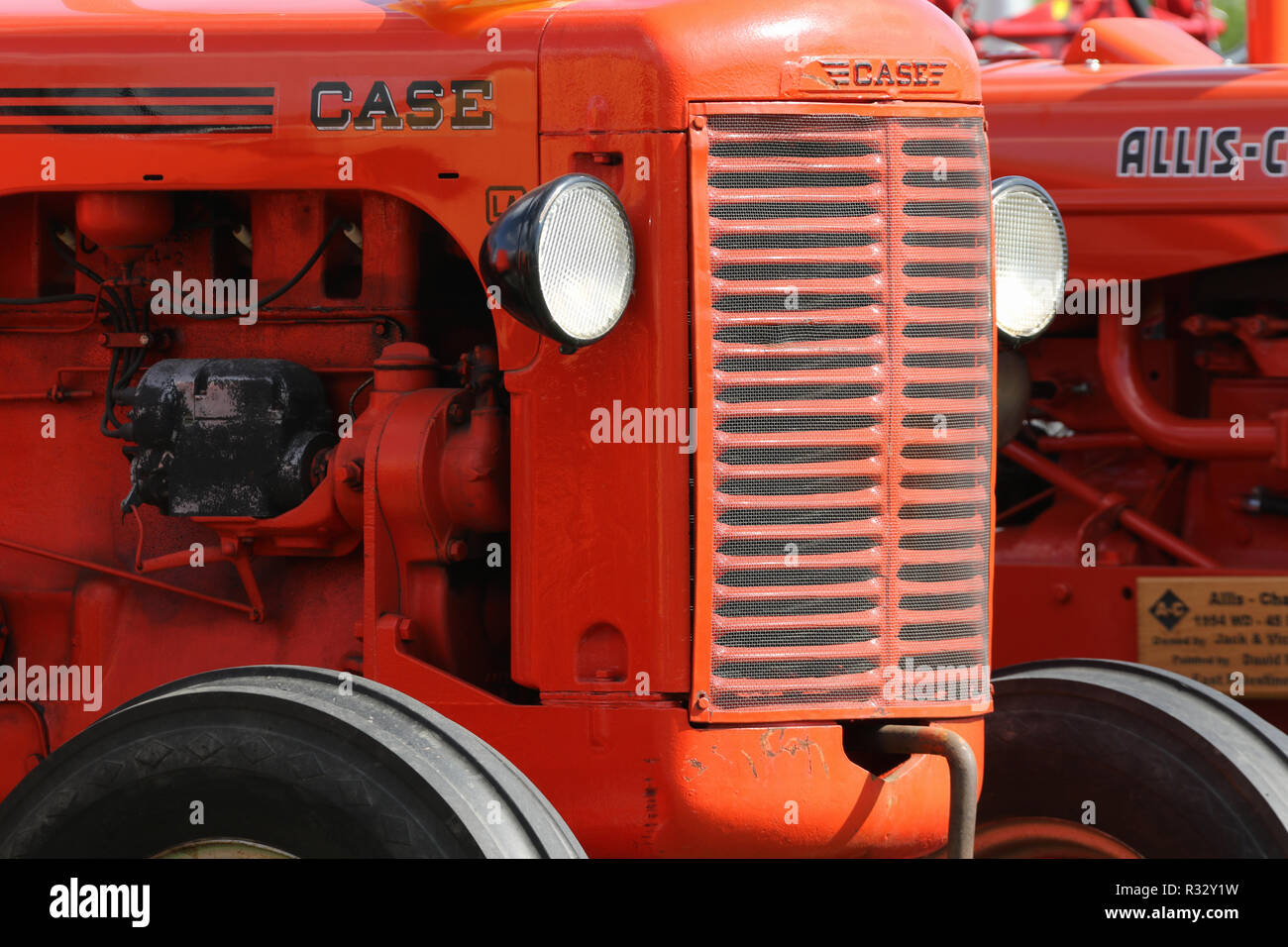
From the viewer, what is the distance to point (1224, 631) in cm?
459

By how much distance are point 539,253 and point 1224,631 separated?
2.58 meters

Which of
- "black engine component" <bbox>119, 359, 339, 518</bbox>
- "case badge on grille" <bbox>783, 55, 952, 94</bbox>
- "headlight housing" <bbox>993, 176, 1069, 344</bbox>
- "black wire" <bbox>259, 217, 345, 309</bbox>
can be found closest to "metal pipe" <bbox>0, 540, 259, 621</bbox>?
"black engine component" <bbox>119, 359, 339, 518</bbox>

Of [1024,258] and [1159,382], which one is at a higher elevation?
[1024,258]

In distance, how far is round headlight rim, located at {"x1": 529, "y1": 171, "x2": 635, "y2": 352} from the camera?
2.76 meters

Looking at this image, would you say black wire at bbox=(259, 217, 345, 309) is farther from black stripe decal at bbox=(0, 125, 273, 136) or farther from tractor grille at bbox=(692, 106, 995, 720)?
tractor grille at bbox=(692, 106, 995, 720)

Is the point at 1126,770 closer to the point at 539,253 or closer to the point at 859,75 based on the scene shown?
the point at 859,75

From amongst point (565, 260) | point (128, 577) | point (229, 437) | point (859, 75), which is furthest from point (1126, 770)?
point (128, 577)

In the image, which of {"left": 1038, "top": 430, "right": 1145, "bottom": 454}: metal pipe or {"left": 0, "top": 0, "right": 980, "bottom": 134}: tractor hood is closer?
{"left": 0, "top": 0, "right": 980, "bottom": 134}: tractor hood

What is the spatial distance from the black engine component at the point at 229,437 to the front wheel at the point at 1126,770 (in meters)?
1.60

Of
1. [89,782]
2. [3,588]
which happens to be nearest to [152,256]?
[3,588]

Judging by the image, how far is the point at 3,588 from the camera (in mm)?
3727

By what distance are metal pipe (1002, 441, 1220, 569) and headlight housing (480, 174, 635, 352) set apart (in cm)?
237
